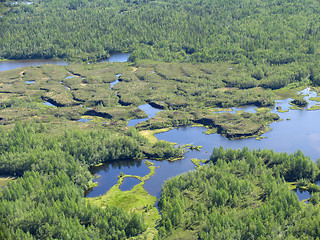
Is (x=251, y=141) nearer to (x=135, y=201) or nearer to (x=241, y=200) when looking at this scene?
(x=241, y=200)

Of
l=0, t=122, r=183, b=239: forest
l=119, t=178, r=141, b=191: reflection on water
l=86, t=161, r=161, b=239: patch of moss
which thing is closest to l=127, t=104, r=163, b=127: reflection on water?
l=0, t=122, r=183, b=239: forest

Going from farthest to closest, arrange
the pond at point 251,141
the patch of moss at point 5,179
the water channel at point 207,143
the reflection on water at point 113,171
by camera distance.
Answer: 1. the pond at point 251,141
2. the water channel at point 207,143
3. the reflection on water at point 113,171
4. the patch of moss at point 5,179

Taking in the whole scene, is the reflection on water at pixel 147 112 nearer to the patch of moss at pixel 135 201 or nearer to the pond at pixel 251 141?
the pond at pixel 251 141

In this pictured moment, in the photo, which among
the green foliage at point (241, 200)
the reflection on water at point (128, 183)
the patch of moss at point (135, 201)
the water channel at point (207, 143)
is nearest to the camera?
the green foliage at point (241, 200)

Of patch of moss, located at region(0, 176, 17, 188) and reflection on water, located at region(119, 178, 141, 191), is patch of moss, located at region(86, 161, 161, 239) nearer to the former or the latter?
reflection on water, located at region(119, 178, 141, 191)

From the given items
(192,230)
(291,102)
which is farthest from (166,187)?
(291,102)

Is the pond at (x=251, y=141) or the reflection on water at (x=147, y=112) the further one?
the reflection on water at (x=147, y=112)

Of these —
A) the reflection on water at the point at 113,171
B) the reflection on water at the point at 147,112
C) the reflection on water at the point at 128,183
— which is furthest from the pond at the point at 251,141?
the reflection on water at the point at 128,183

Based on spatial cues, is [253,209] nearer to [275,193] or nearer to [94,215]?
[275,193]
